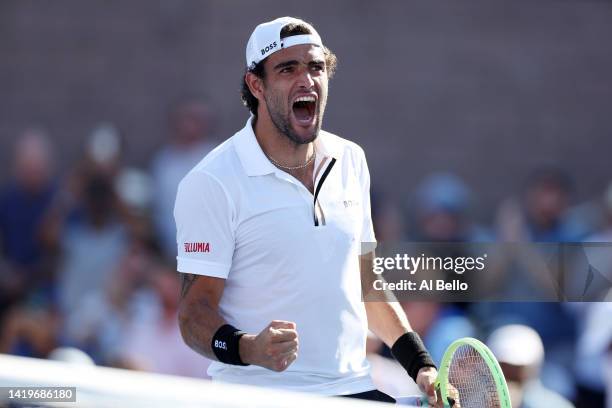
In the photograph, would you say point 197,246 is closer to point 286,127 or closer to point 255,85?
point 286,127

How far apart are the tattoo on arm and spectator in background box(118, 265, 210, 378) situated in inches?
120

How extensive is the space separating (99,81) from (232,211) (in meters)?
5.47

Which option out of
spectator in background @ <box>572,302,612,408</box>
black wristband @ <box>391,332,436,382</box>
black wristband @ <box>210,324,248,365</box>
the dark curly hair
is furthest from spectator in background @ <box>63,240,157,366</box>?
black wristband @ <box>210,324,248,365</box>

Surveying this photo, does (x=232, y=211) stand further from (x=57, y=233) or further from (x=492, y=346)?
(x=57, y=233)

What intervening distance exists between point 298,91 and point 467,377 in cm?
101

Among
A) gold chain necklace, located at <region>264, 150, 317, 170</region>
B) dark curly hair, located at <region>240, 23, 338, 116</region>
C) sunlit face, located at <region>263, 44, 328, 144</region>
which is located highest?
dark curly hair, located at <region>240, 23, 338, 116</region>

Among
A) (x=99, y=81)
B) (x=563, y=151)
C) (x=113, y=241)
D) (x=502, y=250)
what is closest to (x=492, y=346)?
(x=502, y=250)

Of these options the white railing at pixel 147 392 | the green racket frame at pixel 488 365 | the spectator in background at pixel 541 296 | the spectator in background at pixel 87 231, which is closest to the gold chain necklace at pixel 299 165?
the green racket frame at pixel 488 365

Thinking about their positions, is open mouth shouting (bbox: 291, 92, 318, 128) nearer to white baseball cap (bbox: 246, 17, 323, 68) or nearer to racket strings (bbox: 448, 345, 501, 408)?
white baseball cap (bbox: 246, 17, 323, 68)

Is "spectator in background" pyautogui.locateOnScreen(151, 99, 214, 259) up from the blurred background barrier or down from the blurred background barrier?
down

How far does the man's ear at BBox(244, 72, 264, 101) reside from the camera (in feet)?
12.8

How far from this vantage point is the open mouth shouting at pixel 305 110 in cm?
377

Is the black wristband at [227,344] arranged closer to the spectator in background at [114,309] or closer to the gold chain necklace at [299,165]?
the gold chain necklace at [299,165]

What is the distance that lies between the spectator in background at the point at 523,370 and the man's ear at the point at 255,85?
2217mm
